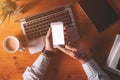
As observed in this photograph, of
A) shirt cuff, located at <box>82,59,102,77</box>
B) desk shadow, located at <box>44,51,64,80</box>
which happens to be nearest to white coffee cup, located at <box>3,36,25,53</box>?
desk shadow, located at <box>44,51,64,80</box>

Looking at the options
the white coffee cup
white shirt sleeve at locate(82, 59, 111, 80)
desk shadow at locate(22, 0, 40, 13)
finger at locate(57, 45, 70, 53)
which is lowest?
white shirt sleeve at locate(82, 59, 111, 80)

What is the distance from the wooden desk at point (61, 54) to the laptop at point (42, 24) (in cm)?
3

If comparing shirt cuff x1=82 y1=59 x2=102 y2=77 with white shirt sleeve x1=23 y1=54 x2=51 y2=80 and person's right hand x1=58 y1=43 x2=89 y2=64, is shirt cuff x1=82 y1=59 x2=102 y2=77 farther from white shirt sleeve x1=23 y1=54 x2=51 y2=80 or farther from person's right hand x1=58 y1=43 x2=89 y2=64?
white shirt sleeve x1=23 y1=54 x2=51 y2=80

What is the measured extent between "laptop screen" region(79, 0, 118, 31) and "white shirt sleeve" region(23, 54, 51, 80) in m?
0.31

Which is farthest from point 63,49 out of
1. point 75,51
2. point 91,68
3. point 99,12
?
point 99,12

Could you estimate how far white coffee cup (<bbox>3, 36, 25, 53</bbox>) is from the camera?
4.45 ft

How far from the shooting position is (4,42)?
4.48 feet

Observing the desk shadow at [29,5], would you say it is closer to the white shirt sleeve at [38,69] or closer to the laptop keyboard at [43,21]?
the laptop keyboard at [43,21]

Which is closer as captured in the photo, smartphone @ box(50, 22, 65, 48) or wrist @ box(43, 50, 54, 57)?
smartphone @ box(50, 22, 65, 48)

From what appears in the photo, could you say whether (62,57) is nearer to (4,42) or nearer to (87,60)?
(87,60)

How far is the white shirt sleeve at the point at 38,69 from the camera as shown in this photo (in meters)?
1.33

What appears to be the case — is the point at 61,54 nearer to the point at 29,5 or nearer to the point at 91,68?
the point at 91,68

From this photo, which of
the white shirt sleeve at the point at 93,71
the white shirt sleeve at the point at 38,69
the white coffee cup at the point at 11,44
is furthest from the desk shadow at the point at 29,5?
the white shirt sleeve at the point at 93,71

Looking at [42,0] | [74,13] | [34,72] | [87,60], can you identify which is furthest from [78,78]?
[42,0]
